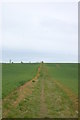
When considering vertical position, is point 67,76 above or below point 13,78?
above

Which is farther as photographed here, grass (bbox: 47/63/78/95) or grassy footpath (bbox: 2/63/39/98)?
grass (bbox: 47/63/78/95)

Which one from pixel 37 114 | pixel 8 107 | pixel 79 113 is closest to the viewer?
pixel 37 114

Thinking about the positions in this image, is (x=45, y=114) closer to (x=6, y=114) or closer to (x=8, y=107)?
(x=6, y=114)

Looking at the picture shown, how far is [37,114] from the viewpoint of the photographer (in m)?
12.3

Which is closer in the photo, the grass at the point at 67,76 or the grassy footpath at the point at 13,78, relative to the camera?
the grassy footpath at the point at 13,78

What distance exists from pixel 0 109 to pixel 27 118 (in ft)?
8.78

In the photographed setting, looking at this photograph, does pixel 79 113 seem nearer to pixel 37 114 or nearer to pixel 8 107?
pixel 37 114

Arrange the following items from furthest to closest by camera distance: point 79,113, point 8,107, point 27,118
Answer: point 8,107 < point 79,113 < point 27,118

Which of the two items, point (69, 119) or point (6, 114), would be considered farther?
point (6, 114)

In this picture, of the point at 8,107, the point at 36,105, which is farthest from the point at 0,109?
the point at 36,105

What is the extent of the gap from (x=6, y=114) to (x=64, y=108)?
11.5ft

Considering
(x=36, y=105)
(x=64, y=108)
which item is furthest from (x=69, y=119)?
(x=36, y=105)

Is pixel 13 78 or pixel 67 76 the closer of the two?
pixel 13 78

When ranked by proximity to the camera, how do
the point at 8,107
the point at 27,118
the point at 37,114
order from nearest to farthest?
the point at 27,118
the point at 37,114
the point at 8,107
